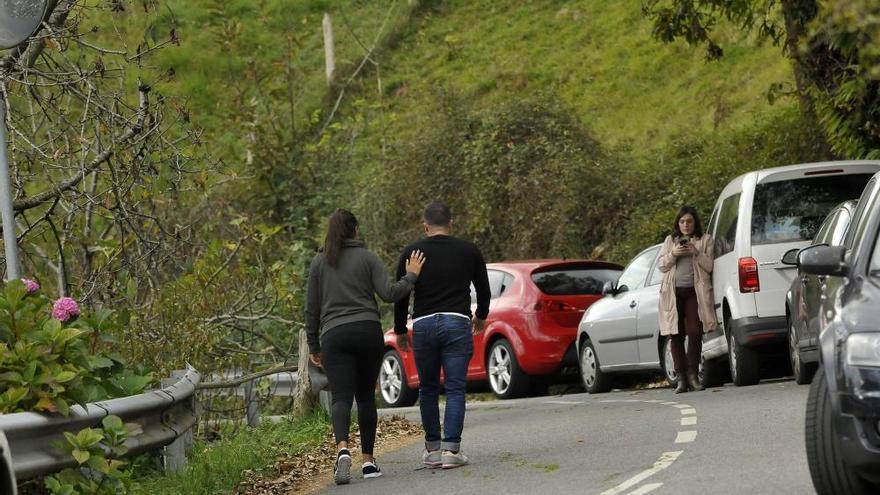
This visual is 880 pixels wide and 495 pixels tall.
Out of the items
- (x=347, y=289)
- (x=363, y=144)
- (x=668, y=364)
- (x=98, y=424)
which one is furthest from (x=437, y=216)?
(x=363, y=144)

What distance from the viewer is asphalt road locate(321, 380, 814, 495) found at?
994cm

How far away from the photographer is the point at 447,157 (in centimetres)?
3062

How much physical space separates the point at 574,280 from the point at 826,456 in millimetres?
12854

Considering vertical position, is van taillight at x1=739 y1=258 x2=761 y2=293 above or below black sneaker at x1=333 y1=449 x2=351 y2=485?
above

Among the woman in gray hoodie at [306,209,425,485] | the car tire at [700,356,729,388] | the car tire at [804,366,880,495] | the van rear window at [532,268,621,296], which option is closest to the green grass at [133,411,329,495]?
the woman in gray hoodie at [306,209,425,485]

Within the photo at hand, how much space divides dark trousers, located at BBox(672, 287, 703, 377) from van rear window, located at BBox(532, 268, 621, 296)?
2.67 m

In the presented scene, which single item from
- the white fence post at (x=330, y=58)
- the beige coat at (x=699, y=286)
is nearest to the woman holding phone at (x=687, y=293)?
the beige coat at (x=699, y=286)

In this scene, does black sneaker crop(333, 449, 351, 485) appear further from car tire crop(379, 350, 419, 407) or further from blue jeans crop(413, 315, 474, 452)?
car tire crop(379, 350, 419, 407)

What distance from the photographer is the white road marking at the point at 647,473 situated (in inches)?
384

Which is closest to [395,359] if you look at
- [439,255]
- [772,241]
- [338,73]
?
[772,241]

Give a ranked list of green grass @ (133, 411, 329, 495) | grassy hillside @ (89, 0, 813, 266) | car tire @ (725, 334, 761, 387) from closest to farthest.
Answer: green grass @ (133, 411, 329, 495) < car tire @ (725, 334, 761, 387) < grassy hillside @ (89, 0, 813, 266)

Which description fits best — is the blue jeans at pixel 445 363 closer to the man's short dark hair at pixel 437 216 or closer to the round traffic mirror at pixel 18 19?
the man's short dark hair at pixel 437 216

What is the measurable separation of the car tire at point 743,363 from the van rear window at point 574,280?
341cm

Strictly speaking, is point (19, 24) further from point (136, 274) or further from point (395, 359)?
point (395, 359)
